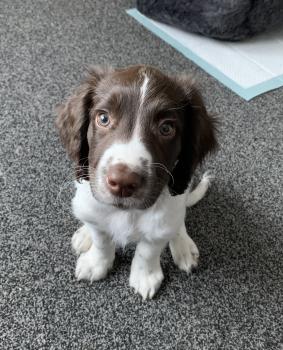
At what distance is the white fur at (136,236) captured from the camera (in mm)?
Result: 1275

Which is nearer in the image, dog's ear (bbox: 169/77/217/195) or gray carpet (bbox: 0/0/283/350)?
dog's ear (bbox: 169/77/217/195)

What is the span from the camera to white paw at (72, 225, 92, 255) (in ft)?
5.31

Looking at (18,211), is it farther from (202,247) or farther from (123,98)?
(123,98)

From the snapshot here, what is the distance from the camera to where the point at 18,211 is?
5.65 ft

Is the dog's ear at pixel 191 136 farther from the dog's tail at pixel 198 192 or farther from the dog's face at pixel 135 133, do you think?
the dog's tail at pixel 198 192

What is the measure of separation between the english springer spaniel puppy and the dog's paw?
147 mm

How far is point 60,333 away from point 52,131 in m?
0.93

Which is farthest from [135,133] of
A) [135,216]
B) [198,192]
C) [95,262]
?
[198,192]

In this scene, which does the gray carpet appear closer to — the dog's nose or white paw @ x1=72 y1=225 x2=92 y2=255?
white paw @ x1=72 y1=225 x2=92 y2=255

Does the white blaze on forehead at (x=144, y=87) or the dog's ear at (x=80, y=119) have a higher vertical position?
the white blaze on forehead at (x=144, y=87)

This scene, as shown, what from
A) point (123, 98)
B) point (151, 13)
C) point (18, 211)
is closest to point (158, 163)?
point (123, 98)

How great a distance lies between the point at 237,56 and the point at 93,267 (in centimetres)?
161

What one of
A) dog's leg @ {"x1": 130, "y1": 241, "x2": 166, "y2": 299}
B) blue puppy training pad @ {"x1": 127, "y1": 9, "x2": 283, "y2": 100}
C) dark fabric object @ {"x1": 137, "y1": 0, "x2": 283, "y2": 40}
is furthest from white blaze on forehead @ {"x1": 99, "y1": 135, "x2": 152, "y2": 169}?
dark fabric object @ {"x1": 137, "y1": 0, "x2": 283, "y2": 40}

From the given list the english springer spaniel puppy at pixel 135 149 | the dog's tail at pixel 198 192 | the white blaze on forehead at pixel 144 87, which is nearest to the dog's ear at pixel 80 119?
the english springer spaniel puppy at pixel 135 149
